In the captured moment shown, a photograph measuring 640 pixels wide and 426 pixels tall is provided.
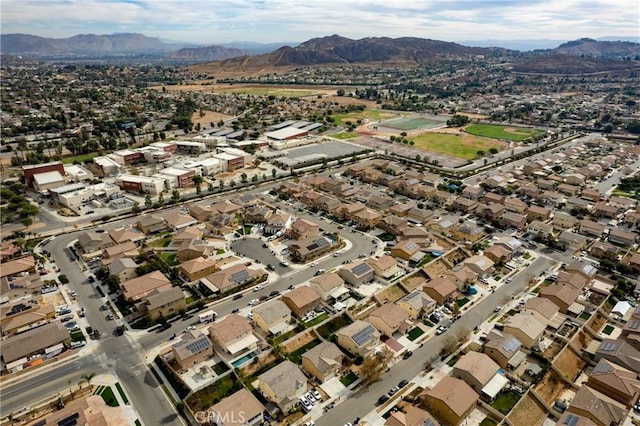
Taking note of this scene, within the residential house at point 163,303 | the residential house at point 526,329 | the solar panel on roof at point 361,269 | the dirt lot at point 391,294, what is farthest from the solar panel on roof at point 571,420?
the residential house at point 163,303

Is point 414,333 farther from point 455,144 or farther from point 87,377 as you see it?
point 455,144

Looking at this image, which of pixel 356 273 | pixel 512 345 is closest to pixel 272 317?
pixel 356 273

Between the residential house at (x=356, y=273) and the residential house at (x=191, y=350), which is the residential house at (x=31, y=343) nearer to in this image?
the residential house at (x=191, y=350)

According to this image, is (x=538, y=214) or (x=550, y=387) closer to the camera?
(x=550, y=387)

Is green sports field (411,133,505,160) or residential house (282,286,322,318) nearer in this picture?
residential house (282,286,322,318)

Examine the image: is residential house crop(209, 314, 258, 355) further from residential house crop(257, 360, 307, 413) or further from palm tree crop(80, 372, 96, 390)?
palm tree crop(80, 372, 96, 390)

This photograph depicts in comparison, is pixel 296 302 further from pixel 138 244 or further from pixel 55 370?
pixel 138 244

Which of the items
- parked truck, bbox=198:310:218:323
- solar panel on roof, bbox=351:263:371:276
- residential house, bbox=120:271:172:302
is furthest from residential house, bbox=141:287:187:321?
solar panel on roof, bbox=351:263:371:276
